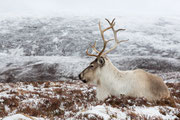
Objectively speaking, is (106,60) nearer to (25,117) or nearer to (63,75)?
(25,117)

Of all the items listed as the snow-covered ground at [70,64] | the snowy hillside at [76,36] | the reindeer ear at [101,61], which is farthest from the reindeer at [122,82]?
the snowy hillside at [76,36]

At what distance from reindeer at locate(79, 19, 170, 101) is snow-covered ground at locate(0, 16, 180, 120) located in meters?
0.54

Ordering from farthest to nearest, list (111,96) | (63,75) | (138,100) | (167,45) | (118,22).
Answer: (118,22) → (167,45) → (63,75) → (111,96) → (138,100)

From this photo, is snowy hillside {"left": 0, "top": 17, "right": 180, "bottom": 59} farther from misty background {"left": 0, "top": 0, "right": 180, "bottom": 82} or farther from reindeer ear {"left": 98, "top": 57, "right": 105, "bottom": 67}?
reindeer ear {"left": 98, "top": 57, "right": 105, "bottom": 67}

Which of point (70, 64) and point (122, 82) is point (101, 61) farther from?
point (70, 64)

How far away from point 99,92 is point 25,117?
514cm

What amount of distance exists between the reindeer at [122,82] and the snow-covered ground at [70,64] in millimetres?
540

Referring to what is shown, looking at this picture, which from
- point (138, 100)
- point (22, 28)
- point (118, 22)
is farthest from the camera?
point (118, 22)

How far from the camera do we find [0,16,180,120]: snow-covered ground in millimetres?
6969

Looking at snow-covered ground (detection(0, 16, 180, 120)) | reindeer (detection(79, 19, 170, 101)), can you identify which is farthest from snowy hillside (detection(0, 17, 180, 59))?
reindeer (detection(79, 19, 170, 101))

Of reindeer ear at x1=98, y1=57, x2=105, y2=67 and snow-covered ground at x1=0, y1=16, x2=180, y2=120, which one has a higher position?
reindeer ear at x1=98, y1=57, x2=105, y2=67

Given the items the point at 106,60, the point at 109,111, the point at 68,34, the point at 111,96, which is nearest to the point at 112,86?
the point at 111,96

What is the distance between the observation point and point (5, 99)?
31.0 ft

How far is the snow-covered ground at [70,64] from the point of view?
22.9ft
